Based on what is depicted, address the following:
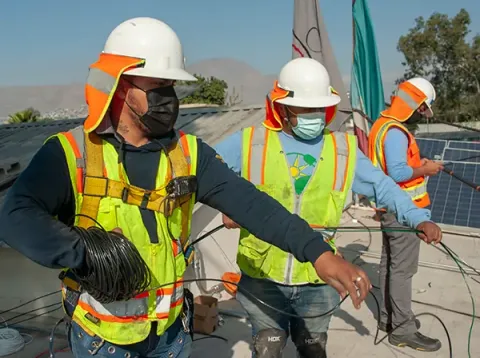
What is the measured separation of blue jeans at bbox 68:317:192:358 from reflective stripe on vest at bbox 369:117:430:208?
7.93ft

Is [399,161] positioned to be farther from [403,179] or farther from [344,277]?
[344,277]

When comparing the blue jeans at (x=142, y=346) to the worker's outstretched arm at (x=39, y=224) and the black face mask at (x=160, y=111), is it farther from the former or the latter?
the black face mask at (x=160, y=111)

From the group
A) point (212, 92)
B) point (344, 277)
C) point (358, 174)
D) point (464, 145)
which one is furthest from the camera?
point (212, 92)

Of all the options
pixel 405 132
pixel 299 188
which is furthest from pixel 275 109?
pixel 405 132

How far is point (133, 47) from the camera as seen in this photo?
2.21 metres

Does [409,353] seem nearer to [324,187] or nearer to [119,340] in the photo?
[324,187]

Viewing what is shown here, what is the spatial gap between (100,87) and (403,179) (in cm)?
274

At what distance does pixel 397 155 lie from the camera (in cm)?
426

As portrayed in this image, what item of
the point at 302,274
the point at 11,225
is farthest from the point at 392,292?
the point at 11,225

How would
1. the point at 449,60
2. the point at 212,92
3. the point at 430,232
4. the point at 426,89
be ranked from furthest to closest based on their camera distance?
the point at 449,60 → the point at 212,92 → the point at 426,89 → the point at 430,232

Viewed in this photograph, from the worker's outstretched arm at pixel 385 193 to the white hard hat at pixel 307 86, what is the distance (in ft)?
1.30

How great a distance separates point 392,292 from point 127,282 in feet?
9.94

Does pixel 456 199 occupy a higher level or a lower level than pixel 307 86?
lower

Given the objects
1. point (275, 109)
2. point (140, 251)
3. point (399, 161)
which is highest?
point (275, 109)
